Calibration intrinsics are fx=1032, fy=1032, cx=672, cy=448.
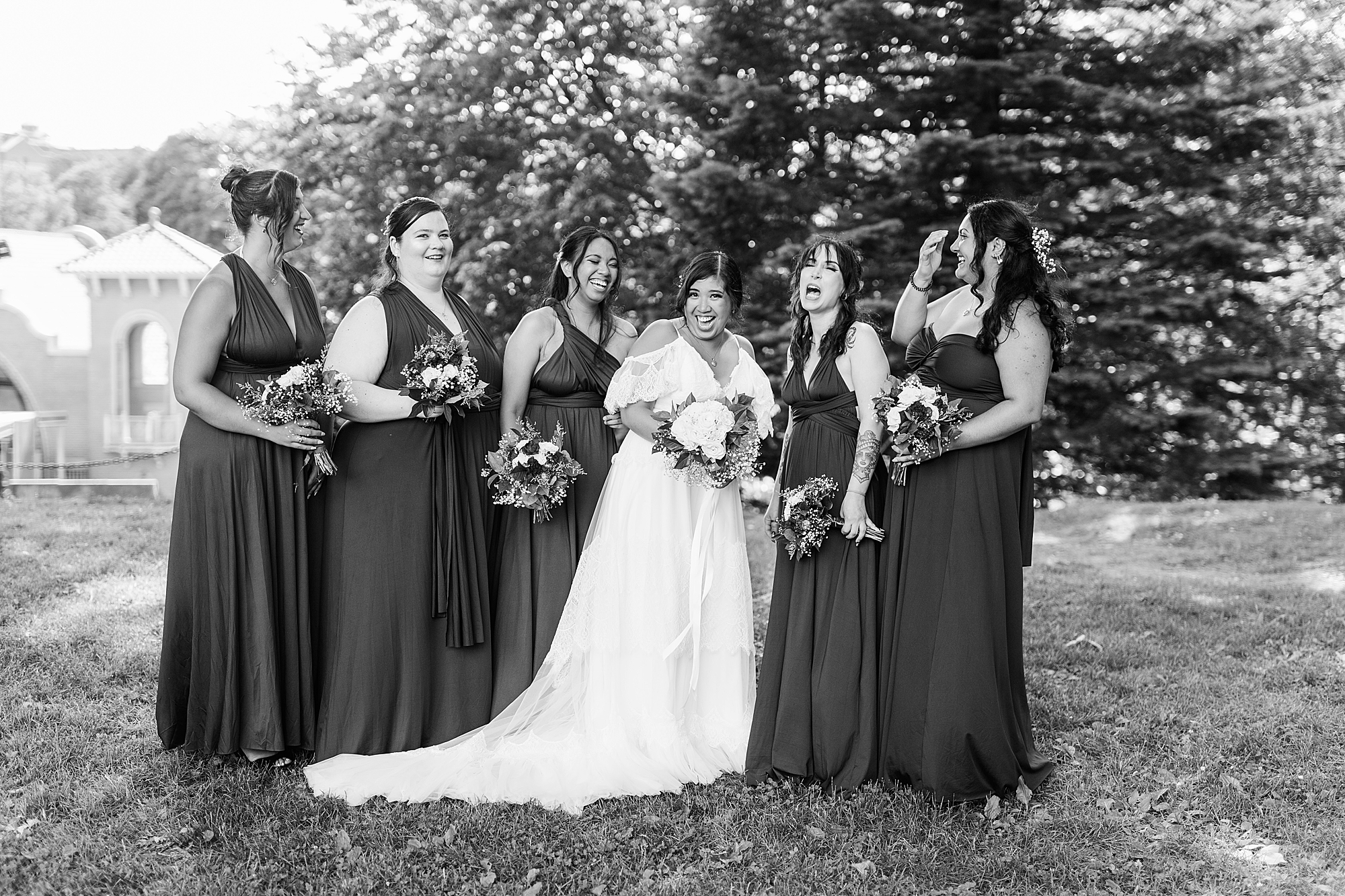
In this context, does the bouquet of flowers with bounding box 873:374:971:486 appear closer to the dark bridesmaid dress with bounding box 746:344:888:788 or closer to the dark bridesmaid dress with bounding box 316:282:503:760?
the dark bridesmaid dress with bounding box 746:344:888:788

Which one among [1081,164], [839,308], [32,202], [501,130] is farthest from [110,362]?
[839,308]

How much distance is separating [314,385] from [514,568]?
1482 mm

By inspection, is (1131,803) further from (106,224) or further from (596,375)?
(106,224)

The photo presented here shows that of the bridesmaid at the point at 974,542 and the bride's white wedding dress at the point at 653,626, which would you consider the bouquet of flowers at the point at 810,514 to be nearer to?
the bridesmaid at the point at 974,542

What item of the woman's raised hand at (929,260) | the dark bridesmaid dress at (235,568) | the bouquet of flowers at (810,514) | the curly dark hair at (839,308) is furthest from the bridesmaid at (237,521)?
the woman's raised hand at (929,260)

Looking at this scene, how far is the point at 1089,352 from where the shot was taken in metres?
16.3

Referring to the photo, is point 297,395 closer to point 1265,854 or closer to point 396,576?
point 396,576

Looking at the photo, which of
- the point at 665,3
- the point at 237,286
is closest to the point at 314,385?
the point at 237,286

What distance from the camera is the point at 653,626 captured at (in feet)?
17.7

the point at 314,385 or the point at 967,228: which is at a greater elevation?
the point at 967,228

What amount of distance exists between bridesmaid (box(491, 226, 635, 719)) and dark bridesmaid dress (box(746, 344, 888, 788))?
117cm

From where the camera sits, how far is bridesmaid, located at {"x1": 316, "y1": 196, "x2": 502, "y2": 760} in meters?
5.14

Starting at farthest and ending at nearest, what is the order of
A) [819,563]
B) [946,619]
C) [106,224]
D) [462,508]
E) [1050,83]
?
1. [106,224]
2. [1050,83]
3. [462,508]
4. [819,563]
5. [946,619]

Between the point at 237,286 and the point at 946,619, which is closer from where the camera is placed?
the point at 946,619
